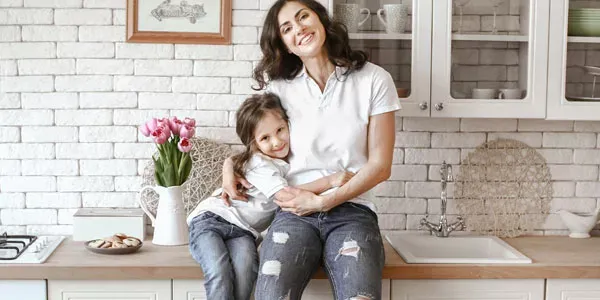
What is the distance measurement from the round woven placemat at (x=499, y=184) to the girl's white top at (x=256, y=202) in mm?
896

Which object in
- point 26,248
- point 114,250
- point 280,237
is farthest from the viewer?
point 26,248

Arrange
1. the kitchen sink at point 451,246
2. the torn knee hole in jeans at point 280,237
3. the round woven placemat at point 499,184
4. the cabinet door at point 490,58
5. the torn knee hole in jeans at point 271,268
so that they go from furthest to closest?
the round woven placemat at point 499,184, the kitchen sink at point 451,246, the cabinet door at point 490,58, the torn knee hole in jeans at point 280,237, the torn knee hole in jeans at point 271,268

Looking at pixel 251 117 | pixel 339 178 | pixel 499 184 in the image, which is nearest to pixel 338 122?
pixel 339 178

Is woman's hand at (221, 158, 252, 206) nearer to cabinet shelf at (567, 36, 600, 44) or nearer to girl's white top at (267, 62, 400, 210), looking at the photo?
girl's white top at (267, 62, 400, 210)

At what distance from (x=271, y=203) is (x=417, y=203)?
761mm

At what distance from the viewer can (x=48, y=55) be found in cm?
308

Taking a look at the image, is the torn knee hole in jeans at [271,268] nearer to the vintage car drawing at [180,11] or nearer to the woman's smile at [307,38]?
the woman's smile at [307,38]

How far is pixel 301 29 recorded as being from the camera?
8.71ft

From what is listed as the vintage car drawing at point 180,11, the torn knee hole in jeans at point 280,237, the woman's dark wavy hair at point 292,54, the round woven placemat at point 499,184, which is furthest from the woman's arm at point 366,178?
the vintage car drawing at point 180,11

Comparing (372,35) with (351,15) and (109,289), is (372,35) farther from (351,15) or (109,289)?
(109,289)

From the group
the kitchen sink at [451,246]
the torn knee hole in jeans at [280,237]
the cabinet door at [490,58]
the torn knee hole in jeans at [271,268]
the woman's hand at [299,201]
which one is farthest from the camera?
the kitchen sink at [451,246]

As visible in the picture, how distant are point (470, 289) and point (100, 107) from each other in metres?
1.62

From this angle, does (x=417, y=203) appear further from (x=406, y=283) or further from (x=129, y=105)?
(x=129, y=105)

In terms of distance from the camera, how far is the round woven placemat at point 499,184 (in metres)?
3.20
